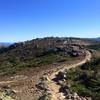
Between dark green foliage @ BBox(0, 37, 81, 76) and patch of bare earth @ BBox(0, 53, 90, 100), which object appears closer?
patch of bare earth @ BBox(0, 53, 90, 100)

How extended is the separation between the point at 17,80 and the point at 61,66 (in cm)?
1380

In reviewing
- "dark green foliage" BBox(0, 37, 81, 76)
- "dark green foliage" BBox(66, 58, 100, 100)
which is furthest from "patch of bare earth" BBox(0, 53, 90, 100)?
"dark green foliage" BBox(0, 37, 81, 76)

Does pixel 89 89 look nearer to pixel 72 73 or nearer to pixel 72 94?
pixel 72 94

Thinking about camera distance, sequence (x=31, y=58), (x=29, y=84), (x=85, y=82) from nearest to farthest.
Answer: (x=29, y=84), (x=85, y=82), (x=31, y=58)

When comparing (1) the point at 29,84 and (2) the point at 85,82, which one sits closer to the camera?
(1) the point at 29,84

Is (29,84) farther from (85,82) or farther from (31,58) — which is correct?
(31,58)

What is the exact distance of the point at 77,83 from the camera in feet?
124

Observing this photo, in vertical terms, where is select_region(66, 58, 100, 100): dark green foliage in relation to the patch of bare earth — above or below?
below

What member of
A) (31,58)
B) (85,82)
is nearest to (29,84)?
(85,82)

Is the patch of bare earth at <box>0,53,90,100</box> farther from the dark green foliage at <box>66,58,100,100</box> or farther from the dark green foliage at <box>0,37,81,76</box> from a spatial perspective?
the dark green foliage at <box>0,37,81,76</box>

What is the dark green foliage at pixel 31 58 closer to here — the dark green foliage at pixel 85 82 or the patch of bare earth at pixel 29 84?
the patch of bare earth at pixel 29 84

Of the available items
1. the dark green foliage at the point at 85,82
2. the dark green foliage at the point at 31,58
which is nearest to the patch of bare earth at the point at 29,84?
the dark green foliage at the point at 85,82

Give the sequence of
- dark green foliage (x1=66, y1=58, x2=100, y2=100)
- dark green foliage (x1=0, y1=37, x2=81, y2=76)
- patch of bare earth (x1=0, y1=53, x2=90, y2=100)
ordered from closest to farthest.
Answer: patch of bare earth (x1=0, y1=53, x2=90, y2=100) → dark green foliage (x1=66, y1=58, x2=100, y2=100) → dark green foliage (x1=0, y1=37, x2=81, y2=76)

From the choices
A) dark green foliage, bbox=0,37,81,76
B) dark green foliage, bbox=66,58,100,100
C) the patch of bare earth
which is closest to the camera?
the patch of bare earth
